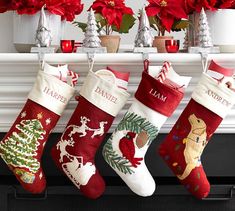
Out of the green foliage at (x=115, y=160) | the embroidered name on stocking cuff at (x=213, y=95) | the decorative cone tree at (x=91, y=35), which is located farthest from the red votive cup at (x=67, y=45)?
the embroidered name on stocking cuff at (x=213, y=95)

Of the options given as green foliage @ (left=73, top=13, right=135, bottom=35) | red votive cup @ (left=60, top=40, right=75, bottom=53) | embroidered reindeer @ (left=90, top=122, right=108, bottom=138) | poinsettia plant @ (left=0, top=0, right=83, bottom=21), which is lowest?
embroidered reindeer @ (left=90, top=122, right=108, bottom=138)

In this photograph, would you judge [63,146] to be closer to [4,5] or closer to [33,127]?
[33,127]

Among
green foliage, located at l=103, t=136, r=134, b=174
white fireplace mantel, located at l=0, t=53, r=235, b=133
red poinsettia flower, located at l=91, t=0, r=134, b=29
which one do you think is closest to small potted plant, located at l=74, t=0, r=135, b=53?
red poinsettia flower, located at l=91, t=0, r=134, b=29

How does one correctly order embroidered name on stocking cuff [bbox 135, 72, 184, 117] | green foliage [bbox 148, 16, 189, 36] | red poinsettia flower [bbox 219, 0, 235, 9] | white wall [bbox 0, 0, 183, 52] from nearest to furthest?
embroidered name on stocking cuff [bbox 135, 72, 184, 117] → red poinsettia flower [bbox 219, 0, 235, 9] → green foliage [bbox 148, 16, 189, 36] → white wall [bbox 0, 0, 183, 52]

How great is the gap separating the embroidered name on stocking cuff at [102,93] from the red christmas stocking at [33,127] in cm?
7

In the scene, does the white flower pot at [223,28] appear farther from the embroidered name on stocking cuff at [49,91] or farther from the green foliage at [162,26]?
the embroidered name on stocking cuff at [49,91]

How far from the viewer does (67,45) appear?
5.59ft

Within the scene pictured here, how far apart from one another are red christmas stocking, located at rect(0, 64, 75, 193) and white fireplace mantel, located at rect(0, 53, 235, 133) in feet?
0.23

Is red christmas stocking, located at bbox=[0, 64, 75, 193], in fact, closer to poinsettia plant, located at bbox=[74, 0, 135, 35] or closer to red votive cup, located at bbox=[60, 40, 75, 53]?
red votive cup, located at bbox=[60, 40, 75, 53]

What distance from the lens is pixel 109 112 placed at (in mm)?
1640

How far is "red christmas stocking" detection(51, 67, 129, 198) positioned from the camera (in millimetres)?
1631

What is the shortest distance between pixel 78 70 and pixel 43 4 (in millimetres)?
231

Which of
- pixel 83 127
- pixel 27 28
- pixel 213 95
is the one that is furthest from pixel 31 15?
pixel 213 95

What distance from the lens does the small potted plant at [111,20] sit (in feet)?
5.63
